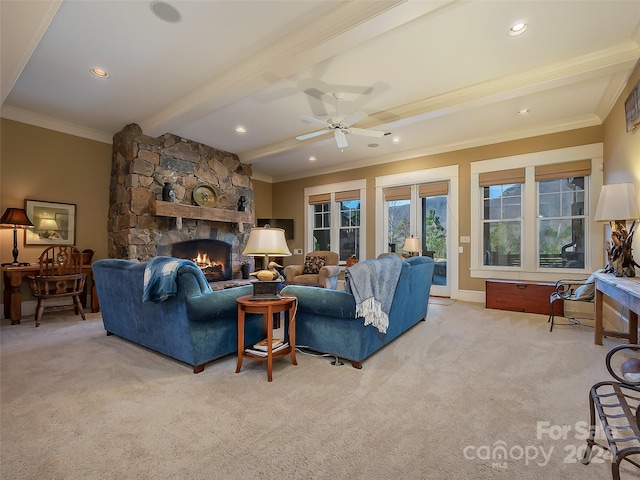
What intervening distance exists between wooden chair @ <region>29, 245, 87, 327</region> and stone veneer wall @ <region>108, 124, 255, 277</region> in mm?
768

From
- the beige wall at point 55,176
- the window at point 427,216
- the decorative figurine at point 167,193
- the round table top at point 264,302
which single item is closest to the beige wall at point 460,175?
the window at point 427,216

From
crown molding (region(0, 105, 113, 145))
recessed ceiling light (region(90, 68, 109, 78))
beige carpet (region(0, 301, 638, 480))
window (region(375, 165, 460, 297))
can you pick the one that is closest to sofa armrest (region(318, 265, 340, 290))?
window (region(375, 165, 460, 297))

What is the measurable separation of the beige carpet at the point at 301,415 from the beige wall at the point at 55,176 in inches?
96.6

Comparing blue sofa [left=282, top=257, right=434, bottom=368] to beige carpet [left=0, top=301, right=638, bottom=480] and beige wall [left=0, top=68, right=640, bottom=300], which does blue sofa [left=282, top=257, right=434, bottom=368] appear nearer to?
beige carpet [left=0, top=301, right=638, bottom=480]

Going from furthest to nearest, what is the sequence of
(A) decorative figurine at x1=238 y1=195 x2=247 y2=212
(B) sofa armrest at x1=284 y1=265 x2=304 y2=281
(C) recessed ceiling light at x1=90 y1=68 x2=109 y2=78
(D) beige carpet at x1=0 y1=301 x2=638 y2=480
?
1. (A) decorative figurine at x1=238 y1=195 x2=247 y2=212
2. (B) sofa armrest at x1=284 y1=265 x2=304 y2=281
3. (C) recessed ceiling light at x1=90 y1=68 x2=109 y2=78
4. (D) beige carpet at x1=0 y1=301 x2=638 y2=480

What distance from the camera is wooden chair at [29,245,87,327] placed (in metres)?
3.72

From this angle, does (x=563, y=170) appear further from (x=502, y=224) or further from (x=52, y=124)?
(x=52, y=124)

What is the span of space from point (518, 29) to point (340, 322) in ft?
9.80

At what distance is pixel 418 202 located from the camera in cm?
596

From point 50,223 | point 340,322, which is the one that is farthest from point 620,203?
point 50,223

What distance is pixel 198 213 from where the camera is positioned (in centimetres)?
544

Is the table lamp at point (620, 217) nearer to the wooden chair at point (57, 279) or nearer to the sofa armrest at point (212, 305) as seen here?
the sofa armrest at point (212, 305)

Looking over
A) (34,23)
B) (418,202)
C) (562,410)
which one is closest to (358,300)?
(562,410)

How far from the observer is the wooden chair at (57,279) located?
147 inches
